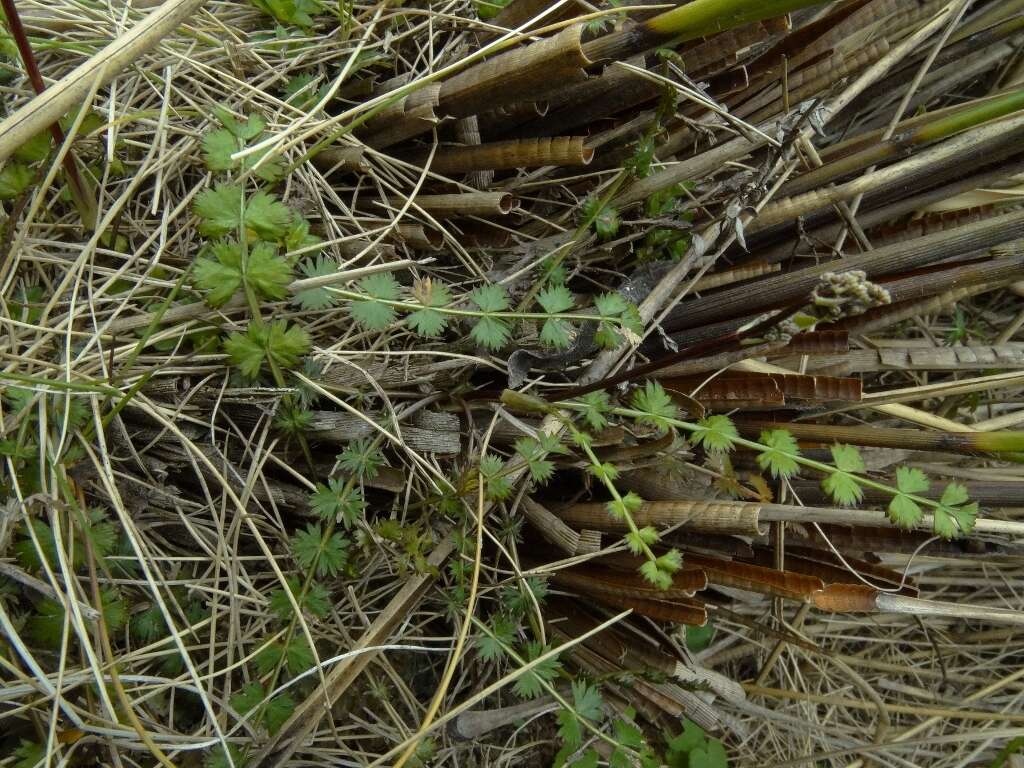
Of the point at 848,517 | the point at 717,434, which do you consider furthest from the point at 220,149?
the point at 848,517

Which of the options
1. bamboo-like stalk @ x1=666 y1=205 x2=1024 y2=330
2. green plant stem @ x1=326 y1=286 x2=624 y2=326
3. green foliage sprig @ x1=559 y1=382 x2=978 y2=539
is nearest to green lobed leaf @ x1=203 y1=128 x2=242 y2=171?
green plant stem @ x1=326 y1=286 x2=624 y2=326

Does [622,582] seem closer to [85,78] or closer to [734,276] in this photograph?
[734,276]

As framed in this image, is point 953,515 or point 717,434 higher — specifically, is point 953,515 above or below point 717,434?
below

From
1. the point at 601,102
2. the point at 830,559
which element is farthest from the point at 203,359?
the point at 830,559

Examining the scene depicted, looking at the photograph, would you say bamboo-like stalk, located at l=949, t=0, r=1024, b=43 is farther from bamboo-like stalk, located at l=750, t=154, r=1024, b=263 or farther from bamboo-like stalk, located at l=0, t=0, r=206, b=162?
bamboo-like stalk, located at l=0, t=0, r=206, b=162

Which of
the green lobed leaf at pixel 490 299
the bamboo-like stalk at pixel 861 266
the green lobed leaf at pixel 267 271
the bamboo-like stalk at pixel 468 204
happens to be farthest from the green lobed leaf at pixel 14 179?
the bamboo-like stalk at pixel 861 266

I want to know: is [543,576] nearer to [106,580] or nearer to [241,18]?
[106,580]
